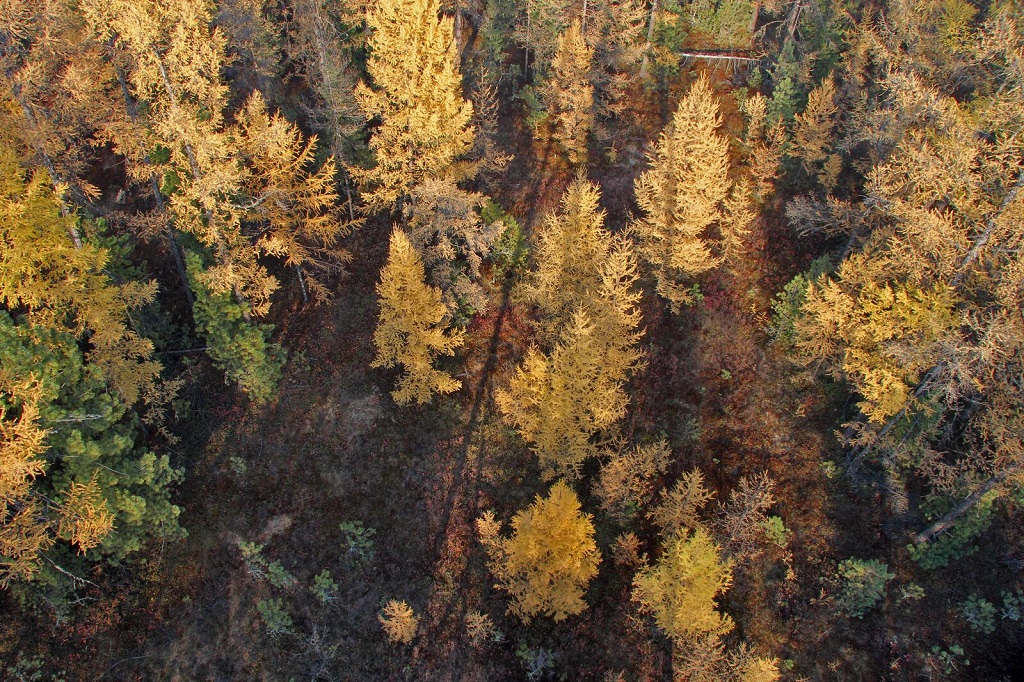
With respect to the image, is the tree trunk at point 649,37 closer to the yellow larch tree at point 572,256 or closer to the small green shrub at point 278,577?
the yellow larch tree at point 572,256

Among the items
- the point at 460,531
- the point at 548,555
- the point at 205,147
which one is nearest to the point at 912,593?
the point at 548,555

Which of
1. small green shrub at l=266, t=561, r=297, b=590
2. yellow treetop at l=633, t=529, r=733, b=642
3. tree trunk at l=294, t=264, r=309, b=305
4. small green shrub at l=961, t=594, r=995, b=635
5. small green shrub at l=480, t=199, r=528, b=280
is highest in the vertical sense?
small green shrub at l=480, t=199, r=528, b=280

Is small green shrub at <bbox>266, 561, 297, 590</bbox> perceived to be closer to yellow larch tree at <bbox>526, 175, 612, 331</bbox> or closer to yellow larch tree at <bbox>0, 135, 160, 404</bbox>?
yellow larch tree at <bbox>0, 135, 160, 404</bbox>

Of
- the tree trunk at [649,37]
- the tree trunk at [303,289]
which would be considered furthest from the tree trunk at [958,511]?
the tree trunk at [303,289]

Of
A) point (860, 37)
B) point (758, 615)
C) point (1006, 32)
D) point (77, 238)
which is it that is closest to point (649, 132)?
point (860, 37)

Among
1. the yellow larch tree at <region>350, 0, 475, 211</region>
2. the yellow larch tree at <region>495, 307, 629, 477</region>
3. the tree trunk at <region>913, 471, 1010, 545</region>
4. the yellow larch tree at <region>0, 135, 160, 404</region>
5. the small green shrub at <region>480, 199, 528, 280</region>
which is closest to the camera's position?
the yellow larch tree at <region>0, 135, 160, 404</region>

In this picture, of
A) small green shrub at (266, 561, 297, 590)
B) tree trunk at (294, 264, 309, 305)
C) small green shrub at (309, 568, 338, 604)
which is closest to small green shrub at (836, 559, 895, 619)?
small green shrub at (309, 568, 338, 604)

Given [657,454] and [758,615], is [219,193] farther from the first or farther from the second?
[758,615]
